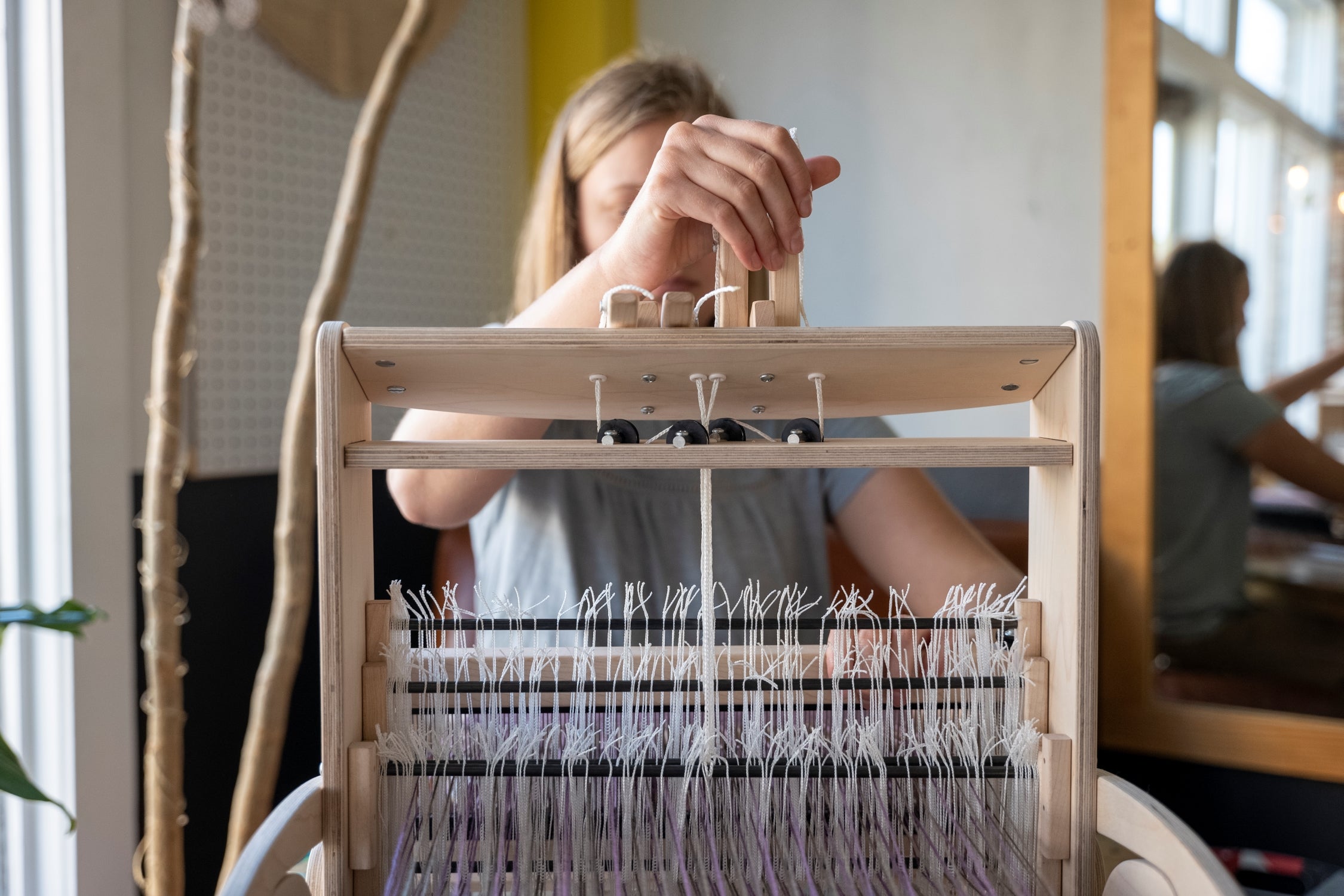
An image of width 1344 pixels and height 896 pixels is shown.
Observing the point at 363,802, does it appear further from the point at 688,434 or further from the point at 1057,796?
the point at 1057,796

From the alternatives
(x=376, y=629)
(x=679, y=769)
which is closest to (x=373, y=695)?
(x=376, y=629)

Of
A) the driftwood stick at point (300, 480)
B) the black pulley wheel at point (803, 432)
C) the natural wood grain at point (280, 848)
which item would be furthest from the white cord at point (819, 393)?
the driftwood stick at point (300, 480)

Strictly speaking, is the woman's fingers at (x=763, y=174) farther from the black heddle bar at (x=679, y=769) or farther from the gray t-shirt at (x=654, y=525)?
the gray t-shirt at (x=654, y=525)

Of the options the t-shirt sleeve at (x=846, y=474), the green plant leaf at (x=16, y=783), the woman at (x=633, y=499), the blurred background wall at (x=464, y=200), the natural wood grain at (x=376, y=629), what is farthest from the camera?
the blurred background wall at (x=464, y=200)

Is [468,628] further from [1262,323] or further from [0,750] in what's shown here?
[1262,323]

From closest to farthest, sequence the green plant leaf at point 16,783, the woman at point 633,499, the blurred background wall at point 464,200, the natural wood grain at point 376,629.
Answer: the natural wood grain at point 376,629
the green plant leaf at point 16,783
the woman at point 633,499
the blurred background wall at point 464,200

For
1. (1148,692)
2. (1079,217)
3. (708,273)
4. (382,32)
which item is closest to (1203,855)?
(708,273)

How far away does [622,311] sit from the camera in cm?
52

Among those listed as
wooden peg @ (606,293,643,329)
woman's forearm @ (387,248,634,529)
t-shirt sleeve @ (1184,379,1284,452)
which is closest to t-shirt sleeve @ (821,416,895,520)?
woman's forearm @ (387,248,634,529)

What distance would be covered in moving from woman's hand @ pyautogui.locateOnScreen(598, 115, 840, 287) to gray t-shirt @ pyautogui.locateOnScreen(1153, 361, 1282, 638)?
1.30m

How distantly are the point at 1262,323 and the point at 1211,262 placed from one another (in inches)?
4.9

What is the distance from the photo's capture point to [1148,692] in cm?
166

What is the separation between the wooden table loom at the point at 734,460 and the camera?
1.70 feet

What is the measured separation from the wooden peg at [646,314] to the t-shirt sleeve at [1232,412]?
1.39 metres
